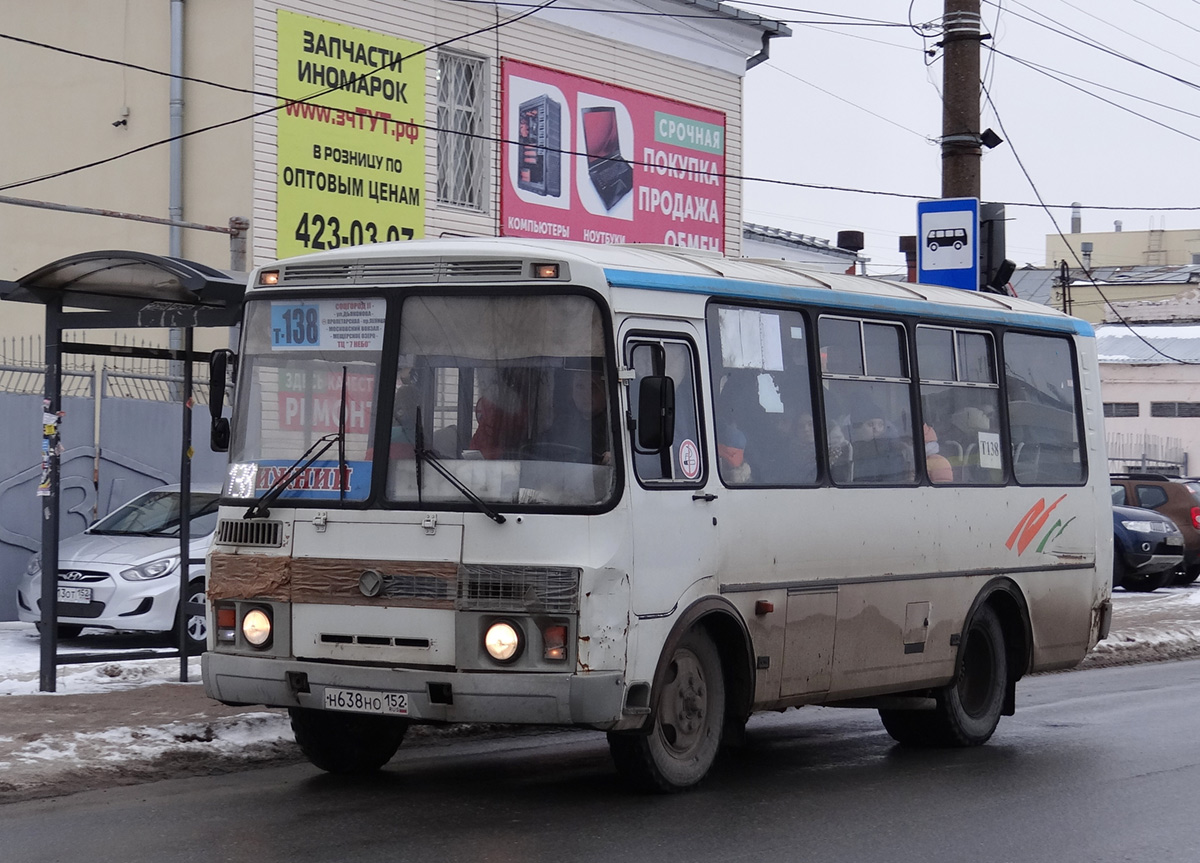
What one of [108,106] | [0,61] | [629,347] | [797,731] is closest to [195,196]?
[108,106]

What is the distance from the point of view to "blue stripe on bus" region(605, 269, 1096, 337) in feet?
27.8

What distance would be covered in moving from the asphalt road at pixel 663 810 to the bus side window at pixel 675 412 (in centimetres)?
161

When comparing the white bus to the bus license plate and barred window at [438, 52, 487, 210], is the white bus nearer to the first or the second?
the bus license plate

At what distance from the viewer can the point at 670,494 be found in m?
8.36

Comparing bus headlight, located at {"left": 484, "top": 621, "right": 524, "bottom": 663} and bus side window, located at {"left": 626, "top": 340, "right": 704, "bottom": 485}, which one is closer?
bus headlight, located at {"left": 484, "top": 621, "right": 524, "bottom": 663}

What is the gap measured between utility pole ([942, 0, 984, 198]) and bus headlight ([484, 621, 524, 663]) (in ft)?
33.8

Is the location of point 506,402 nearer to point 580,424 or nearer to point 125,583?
point 580,424

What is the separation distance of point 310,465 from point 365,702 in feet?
3.93

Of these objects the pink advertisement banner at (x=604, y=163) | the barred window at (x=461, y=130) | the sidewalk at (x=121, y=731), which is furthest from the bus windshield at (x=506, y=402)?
the pink advertisement banner at (x=604, y=163)

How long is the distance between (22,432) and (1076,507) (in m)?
10.0

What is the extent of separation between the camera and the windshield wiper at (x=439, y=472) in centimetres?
793

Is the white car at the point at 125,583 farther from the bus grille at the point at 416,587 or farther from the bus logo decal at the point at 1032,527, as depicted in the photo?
the bus logo decal at the point at 1032,527

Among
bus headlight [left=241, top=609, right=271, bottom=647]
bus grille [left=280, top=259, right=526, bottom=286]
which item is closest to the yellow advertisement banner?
bus grille [left=280, top=259, right=526, bottom=286]

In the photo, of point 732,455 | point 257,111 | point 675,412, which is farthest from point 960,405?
point 257,111
